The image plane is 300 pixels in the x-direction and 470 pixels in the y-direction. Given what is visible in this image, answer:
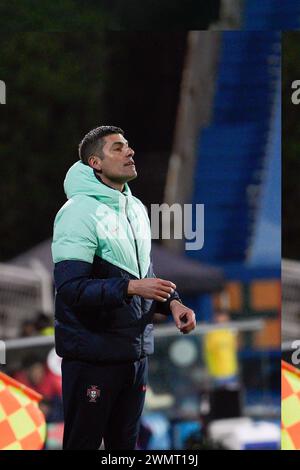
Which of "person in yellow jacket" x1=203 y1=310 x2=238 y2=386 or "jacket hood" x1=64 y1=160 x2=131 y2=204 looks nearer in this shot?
"jacket hood" x1=64 y1=160 x2=131 y2=204

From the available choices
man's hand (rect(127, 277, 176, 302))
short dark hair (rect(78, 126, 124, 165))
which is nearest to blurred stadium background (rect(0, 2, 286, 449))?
short dark hair (rect(78, 126, 124, 165))

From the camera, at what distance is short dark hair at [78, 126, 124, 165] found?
4.60 meters

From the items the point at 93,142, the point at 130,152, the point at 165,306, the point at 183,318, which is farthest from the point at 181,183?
the point at 183,318

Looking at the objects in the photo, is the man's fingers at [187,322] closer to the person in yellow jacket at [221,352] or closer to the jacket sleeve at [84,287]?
the jacket sleeve at [84,287]

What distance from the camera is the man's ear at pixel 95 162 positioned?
455 cm

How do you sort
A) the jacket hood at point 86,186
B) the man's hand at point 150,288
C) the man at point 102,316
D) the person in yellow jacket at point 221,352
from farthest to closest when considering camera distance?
the person in yellow jacket at point 221,352, the jacket hood at point 86,186, the man at point 102,316, the man's hand at point 150,288

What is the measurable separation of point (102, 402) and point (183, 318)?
0.51m

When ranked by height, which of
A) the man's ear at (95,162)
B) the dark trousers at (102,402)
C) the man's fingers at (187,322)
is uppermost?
the man's ear at (95,162)

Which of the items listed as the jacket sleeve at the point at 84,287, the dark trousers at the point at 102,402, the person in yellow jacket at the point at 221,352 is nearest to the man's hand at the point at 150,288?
the jacket sleeve at the point at 84,287

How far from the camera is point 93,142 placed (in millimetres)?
4617

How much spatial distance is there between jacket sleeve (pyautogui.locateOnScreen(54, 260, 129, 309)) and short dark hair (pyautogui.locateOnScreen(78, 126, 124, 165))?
57 cm

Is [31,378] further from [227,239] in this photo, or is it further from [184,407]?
[227,239]

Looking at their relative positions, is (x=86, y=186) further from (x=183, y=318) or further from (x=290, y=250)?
(x=290, y=250)

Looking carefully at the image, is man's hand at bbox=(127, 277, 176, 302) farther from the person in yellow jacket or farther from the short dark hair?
the person in yellow jacket
